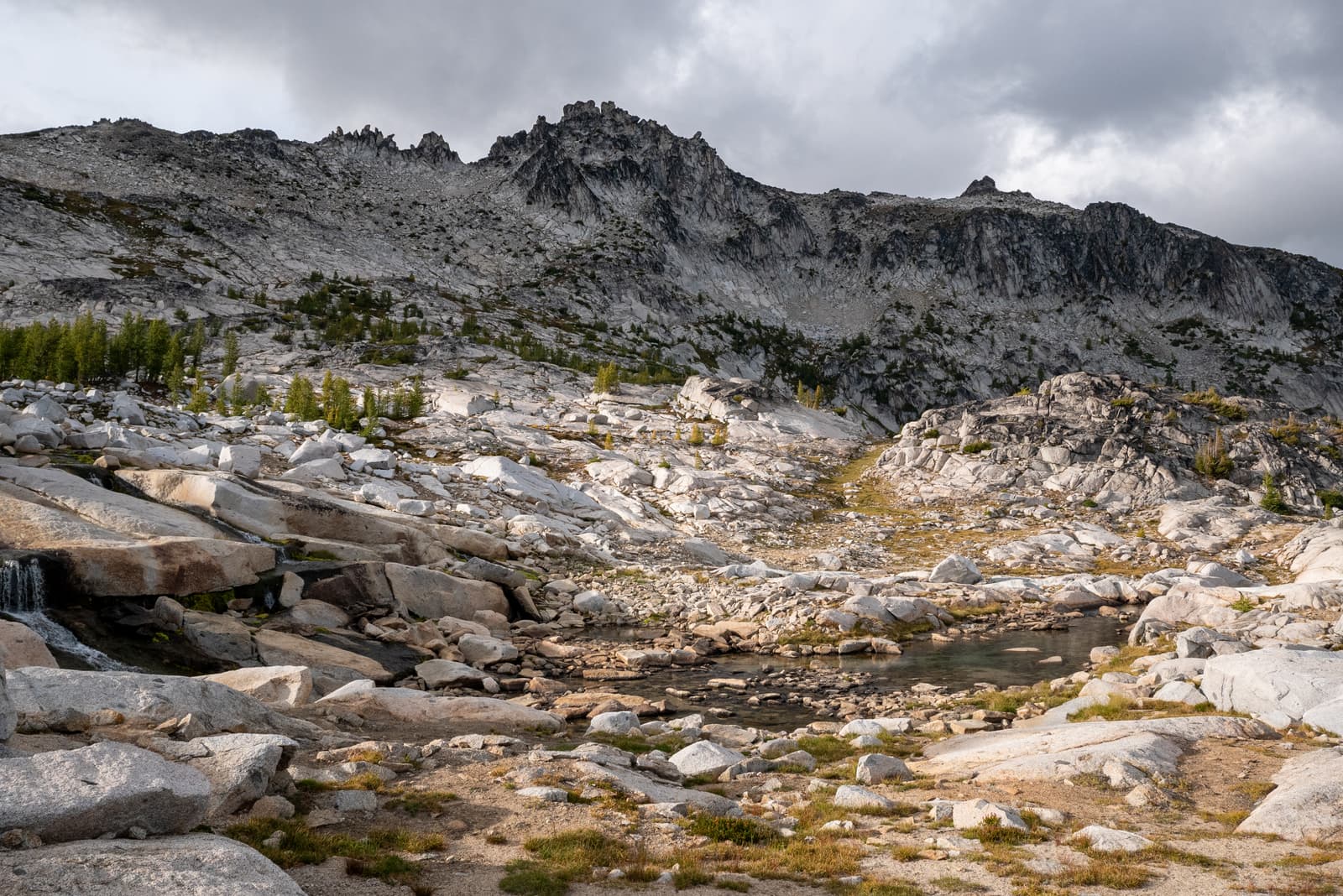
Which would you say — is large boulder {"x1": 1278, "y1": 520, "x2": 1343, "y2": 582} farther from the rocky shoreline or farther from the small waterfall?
the small waterfall

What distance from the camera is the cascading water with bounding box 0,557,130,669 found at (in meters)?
21.0

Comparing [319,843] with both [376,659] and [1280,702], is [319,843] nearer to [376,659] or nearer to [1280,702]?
[376,659]

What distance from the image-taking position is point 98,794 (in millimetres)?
8820

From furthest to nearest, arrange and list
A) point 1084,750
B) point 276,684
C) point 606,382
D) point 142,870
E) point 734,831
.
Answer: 1. point 606,382
2. point 276,684
3. point 1084,750
4. point 734,831
5. point 142,870

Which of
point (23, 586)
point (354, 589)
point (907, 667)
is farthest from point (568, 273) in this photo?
point (23, 586)

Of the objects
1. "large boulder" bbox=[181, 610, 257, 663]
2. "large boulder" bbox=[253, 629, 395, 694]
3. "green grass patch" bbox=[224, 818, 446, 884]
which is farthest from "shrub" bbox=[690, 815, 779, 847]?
"large boulder" bbox=[181, 610, 257, 663]

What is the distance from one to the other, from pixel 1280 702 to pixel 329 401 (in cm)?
7104

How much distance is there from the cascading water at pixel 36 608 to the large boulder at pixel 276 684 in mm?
4906

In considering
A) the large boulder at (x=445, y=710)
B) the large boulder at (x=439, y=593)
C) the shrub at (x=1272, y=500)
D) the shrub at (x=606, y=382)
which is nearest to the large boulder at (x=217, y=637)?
the large boulder at (x=445, y=710)

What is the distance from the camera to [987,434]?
3081 inches

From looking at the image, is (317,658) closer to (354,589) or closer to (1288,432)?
(354,589)

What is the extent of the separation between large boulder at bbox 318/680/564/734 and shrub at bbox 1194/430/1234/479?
71066mm

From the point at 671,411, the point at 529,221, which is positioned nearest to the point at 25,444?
the point at 671,411

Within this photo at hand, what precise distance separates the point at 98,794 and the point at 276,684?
1084 centimetres
